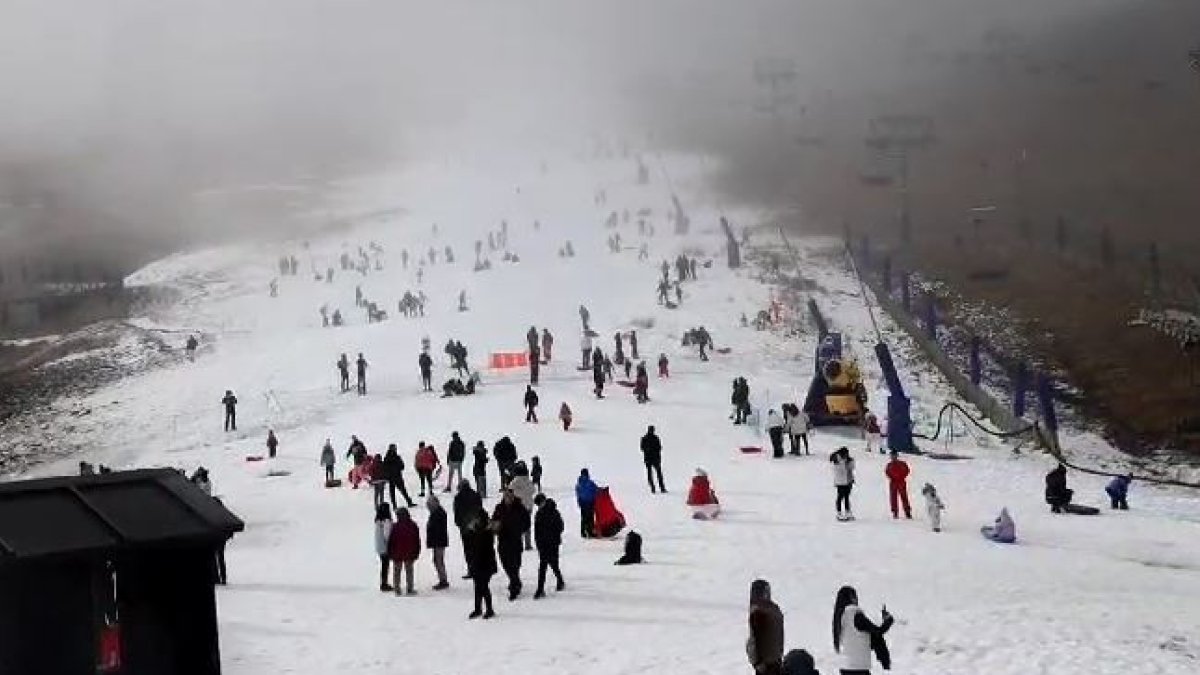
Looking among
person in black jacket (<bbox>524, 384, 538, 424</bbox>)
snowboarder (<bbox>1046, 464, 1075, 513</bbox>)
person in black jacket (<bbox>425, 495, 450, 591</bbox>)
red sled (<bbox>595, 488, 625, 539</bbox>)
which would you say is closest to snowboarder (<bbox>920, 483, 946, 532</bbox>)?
snowboarder (<bbox>1046, 464, 1075, 513</bbox>)

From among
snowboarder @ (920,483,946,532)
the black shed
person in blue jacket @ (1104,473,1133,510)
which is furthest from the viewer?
person in blue jacket @ (1104,473,1133,510)

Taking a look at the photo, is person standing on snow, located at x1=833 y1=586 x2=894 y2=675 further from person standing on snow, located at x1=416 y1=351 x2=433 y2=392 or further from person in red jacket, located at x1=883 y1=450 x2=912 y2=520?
person standing on snow, located at x1=416 y1=351 x2=433 y2=392

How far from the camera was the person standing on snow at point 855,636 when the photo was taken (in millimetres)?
10453

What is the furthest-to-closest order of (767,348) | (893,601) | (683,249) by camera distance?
(683,249) → (767,348) → (893,601)

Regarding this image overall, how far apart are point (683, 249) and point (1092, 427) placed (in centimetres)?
3626

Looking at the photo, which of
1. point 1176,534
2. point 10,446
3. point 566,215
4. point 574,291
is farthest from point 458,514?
point 566,215

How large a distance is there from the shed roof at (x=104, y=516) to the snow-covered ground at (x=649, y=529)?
6.42 metres

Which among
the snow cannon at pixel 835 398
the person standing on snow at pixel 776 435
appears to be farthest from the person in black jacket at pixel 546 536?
the snow cannon at pixel 835 398

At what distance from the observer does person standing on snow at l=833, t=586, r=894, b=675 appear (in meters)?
10.5

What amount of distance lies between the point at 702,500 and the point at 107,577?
16698mm

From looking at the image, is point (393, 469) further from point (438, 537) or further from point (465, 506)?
point (465, 506)

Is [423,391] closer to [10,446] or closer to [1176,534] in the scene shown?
[10,446]

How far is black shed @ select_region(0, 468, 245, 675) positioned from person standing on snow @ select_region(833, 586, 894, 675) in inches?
230

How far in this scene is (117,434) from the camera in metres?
41.0
